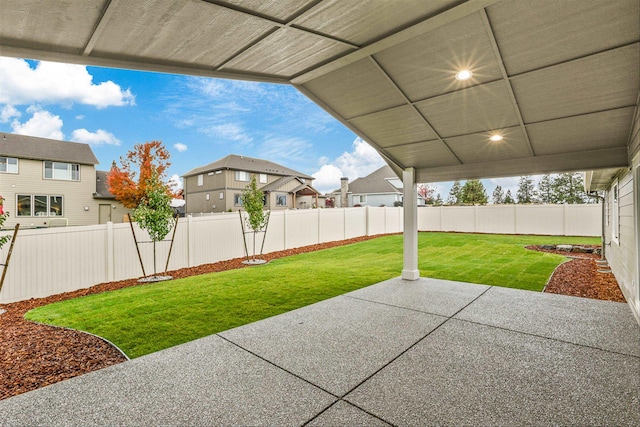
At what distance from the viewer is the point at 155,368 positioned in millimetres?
3014

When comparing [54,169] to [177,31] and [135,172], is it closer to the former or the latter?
[135,172]

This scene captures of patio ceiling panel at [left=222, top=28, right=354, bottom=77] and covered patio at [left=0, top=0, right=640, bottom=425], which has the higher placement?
patio ceiling panel at [left=222, top=28, right=354, bottom=77]

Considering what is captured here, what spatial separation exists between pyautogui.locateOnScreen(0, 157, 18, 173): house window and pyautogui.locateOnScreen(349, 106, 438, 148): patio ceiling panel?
68.6ft

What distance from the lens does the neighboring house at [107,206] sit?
2047 centimetres

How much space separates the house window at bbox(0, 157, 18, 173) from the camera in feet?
54.9

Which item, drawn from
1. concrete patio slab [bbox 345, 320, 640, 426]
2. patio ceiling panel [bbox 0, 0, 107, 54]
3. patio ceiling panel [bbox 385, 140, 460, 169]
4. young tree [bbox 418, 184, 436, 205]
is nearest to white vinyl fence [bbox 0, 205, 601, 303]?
patio ceiling panel [bbox 0, 0, 107, 54]

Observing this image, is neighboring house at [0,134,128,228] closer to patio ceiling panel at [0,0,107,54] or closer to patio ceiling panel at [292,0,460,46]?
patio ceiling panel at [0,0,107,54]

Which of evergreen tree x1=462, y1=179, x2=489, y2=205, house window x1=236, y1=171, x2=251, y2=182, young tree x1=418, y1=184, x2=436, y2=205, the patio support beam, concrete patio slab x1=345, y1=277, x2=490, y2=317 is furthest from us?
young tree x1=418, y1=184, x2=436, y2=205

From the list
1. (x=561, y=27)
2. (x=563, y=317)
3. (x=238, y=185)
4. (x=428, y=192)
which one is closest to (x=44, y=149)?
(x=238, y=185)

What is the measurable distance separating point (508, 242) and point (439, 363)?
41.3 feet

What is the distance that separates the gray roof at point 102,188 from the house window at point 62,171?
5.50 feet

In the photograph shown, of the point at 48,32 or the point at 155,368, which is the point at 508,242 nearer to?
the point at 155,368

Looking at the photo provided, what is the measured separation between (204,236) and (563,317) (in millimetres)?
8474

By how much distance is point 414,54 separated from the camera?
134 inches
